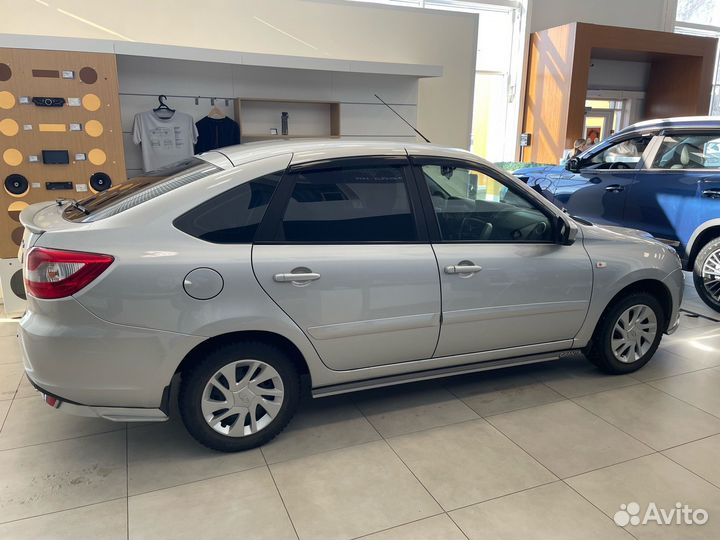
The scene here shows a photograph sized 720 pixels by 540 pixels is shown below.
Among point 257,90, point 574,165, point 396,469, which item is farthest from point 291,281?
point 574,165

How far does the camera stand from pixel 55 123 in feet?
15.7

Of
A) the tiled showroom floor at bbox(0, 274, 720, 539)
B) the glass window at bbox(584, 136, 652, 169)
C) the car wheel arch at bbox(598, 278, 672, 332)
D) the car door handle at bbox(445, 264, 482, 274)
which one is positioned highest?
the glass window at bbox(584, 136, 652, 169)

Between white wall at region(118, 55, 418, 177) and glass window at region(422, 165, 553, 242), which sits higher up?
white wall at region(118, 55, 418, 177)

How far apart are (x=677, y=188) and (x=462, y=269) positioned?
3.55 m

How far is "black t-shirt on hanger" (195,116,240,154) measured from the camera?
232 inches

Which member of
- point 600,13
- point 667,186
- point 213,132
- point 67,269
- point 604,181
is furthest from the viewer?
point 600,13

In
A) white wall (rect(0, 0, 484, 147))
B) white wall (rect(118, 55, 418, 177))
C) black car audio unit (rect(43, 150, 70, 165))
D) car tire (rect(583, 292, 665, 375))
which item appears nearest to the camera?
car tire (rect(583, 292, 665, 375))

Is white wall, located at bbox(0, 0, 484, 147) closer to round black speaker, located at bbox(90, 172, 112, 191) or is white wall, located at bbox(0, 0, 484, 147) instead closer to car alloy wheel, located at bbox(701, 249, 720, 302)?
round black speaker, located at bbox(90, 172, 112, 191)

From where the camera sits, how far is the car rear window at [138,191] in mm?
2529

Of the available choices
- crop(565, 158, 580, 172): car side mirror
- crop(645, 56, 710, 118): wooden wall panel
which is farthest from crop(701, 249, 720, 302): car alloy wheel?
crop(645, 56, 710, 118): wooden wall panel

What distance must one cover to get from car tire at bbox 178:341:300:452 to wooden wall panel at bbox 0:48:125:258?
3.21 meters

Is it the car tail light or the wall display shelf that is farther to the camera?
the wall display shelf

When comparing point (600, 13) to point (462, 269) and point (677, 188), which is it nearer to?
point (677, 188)

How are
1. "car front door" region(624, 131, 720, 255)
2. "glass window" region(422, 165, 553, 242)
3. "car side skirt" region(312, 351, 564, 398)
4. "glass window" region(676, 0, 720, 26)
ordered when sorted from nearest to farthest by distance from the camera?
"car side skirt" region(312, 351, 564, 398), "glass window" region(422, 165, 553, 242), "car front door" region(624, 131, 720, 255), "glass window" region(676, 0, 720, 26)
